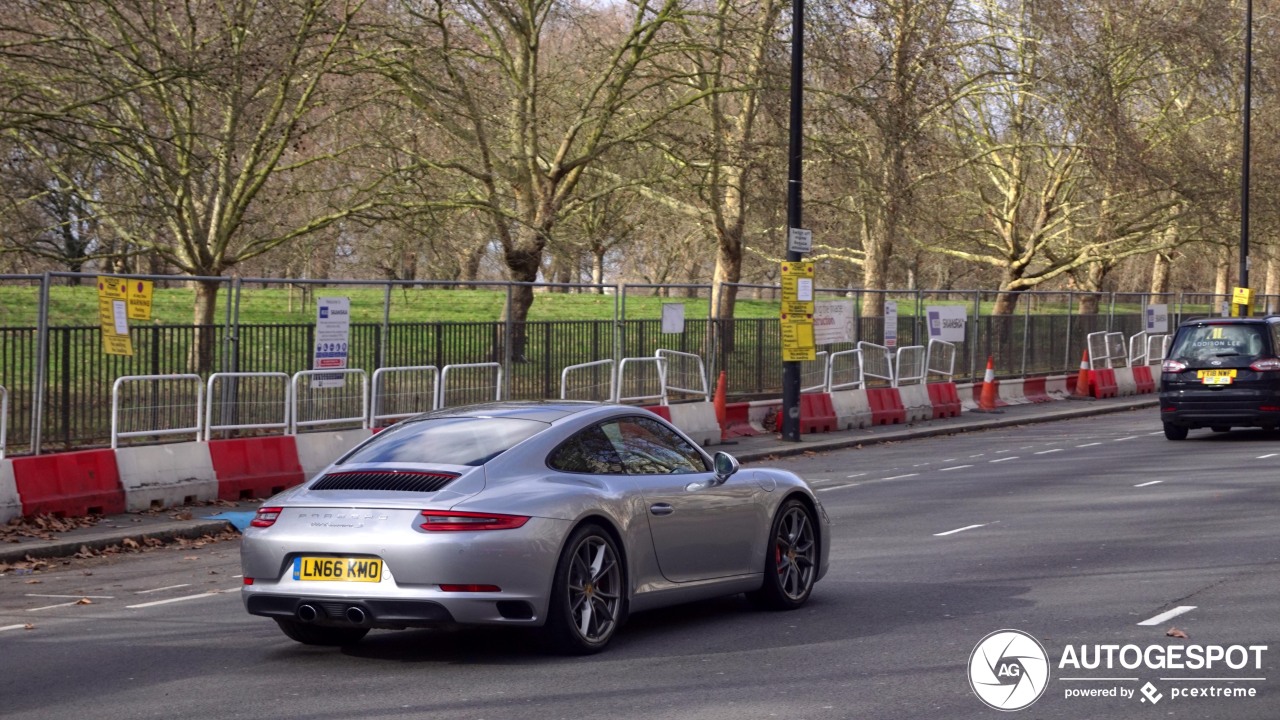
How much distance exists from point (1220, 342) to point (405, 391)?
12197 mm

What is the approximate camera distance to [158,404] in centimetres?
1524

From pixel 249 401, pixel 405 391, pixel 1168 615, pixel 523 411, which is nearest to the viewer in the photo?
pixel 523 411

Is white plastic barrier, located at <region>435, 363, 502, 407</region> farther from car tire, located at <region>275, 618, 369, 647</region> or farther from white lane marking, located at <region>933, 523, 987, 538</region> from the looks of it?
car tire, located at <region>275, 618, 369, 647</region>

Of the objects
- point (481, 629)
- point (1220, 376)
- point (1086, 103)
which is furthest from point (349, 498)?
point (1086, 103)

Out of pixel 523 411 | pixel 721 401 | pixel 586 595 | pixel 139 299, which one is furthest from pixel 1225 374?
pixel 586 595

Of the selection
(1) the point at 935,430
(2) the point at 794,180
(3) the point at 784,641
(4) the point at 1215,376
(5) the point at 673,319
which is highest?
(2) the point at 794,180

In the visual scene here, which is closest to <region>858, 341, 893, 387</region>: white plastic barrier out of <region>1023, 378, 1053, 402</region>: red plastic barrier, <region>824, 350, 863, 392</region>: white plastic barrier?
<region>824, 350, 863, 392</region>: white plastic barrier

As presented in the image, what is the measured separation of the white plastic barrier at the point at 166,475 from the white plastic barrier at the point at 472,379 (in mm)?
3654

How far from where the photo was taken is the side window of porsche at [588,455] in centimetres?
812

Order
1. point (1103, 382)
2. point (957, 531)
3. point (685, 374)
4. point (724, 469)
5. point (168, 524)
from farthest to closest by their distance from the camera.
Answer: point (1103, 382), point (685, 374), point (168, 524), point (957, 531), point (724, 469)

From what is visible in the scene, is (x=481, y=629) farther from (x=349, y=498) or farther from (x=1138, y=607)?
(x=1138, y=607)

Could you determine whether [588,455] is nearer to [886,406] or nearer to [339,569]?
[339,569]

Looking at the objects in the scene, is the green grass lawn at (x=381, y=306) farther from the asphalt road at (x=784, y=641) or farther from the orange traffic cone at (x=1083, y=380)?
the asphalt road at (x=784, y=641)

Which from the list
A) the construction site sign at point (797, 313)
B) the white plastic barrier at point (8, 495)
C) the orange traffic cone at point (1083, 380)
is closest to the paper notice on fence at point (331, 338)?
the white plastic barrier at point (8, 495)
